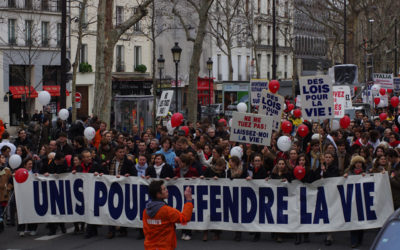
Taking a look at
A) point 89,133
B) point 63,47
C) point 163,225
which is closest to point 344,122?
point 89,133

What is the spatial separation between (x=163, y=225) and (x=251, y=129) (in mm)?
6767

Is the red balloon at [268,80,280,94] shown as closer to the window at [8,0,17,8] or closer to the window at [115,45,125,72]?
the window at [8,0,17,8]

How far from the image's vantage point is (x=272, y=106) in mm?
16469

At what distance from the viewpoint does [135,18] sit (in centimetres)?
2175

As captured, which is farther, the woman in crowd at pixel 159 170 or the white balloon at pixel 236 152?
the white balloon at pixel 236 152

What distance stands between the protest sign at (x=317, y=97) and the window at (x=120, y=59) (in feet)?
133

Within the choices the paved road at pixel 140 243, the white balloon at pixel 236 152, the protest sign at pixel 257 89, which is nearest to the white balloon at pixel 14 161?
the paved road at pixel 140 243

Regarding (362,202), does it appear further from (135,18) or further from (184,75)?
(184,75)

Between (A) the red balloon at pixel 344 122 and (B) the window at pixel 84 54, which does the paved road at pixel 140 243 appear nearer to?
(A) the red balloon at pixel 344 122

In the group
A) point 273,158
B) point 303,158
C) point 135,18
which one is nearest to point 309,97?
point 273,158

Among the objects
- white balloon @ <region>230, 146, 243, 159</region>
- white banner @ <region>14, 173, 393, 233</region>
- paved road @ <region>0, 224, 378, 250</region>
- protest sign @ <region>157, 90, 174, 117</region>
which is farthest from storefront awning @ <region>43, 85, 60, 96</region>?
white banner @ <region>14, 173, 393, 233</region>

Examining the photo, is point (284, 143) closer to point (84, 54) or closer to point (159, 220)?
point (159, 220)

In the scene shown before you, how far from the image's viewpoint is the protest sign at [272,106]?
16.3 metres

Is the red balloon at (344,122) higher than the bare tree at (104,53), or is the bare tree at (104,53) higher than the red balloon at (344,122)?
the bare tree at (104,53)
